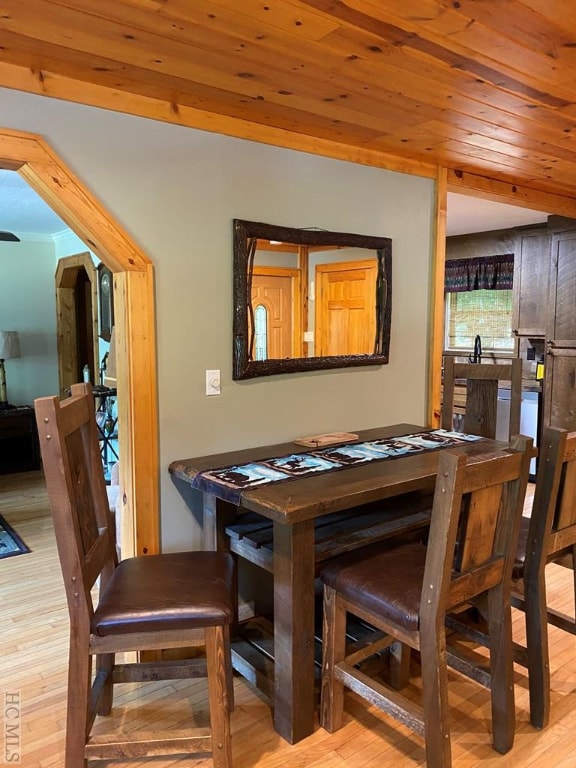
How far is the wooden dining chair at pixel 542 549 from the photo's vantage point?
193 cm

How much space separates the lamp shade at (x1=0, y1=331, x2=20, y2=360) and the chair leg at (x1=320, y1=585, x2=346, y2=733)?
4447 mm

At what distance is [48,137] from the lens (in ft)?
6.54

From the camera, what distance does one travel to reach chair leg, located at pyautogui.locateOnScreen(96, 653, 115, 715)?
6.61 feet

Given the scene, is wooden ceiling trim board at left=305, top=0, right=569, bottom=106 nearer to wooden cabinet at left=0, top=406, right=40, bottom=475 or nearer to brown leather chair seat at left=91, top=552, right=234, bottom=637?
brown leather chair seat at left=91, top=552, right=234, bottom=637

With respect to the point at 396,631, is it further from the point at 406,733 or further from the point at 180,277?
the point at 180,277

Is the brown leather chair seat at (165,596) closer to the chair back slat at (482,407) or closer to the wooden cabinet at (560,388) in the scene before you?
the chair back slat at (482,407)

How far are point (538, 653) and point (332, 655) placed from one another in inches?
27.8

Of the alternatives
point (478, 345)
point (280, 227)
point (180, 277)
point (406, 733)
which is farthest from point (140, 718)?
point (478, 345)

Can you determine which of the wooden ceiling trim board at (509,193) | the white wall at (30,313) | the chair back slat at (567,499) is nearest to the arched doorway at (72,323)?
the white wall at (30,313)

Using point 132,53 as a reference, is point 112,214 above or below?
below

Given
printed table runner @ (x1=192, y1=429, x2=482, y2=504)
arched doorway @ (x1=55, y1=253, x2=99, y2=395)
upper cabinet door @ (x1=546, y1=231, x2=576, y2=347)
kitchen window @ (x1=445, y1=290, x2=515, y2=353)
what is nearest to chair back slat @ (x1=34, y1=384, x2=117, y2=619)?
printed table runner @ (x1=192, y1=429, x2=482, y2=504)

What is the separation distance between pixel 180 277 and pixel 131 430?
64 centimetres

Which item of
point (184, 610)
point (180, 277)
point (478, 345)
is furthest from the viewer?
point (478, 345)

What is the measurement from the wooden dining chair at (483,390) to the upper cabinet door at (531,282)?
2.21m
